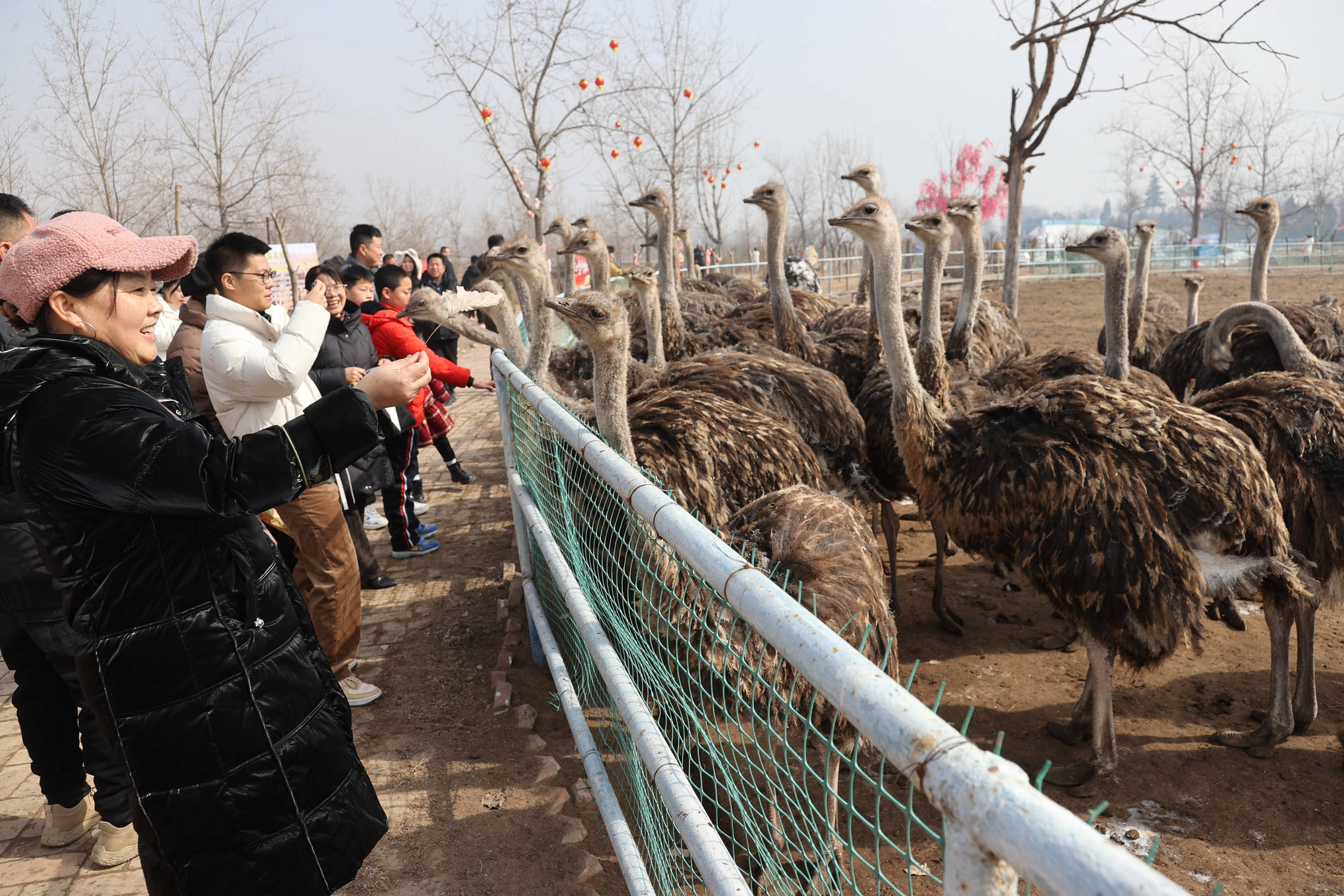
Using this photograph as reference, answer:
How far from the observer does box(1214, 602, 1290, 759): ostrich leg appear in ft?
12.4

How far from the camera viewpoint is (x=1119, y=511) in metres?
3.48

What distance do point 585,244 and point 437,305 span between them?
1.86m

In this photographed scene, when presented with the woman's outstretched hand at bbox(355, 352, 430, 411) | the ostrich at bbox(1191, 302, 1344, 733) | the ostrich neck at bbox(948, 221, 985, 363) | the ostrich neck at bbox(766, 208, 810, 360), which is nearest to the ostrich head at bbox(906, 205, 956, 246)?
the ostrich neck at bbox(948, 221, 985, 363)

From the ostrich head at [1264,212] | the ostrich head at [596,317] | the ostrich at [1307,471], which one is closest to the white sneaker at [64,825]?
the ostrich head at [596,317]

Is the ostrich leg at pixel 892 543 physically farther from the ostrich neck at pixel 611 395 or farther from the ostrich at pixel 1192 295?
the ostrich at pixel 1192 295

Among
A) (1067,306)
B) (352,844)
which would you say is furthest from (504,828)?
(1067,306)

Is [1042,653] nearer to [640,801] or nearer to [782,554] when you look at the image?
[782,554]

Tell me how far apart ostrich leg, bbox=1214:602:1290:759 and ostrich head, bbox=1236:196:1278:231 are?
5416 millimetres

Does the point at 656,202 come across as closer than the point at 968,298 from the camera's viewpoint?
No

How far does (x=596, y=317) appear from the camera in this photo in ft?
12.5

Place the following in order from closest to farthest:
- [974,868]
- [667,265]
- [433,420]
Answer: [974,868] < [433,420] < [667,265]

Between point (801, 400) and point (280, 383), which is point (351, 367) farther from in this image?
point (801, 400)

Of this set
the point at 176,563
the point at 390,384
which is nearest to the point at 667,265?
the point at 390,384

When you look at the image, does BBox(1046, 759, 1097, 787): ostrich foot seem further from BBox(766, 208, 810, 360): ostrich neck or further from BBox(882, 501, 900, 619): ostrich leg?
BBox(766, 208, 810, 360): ostrich neck
